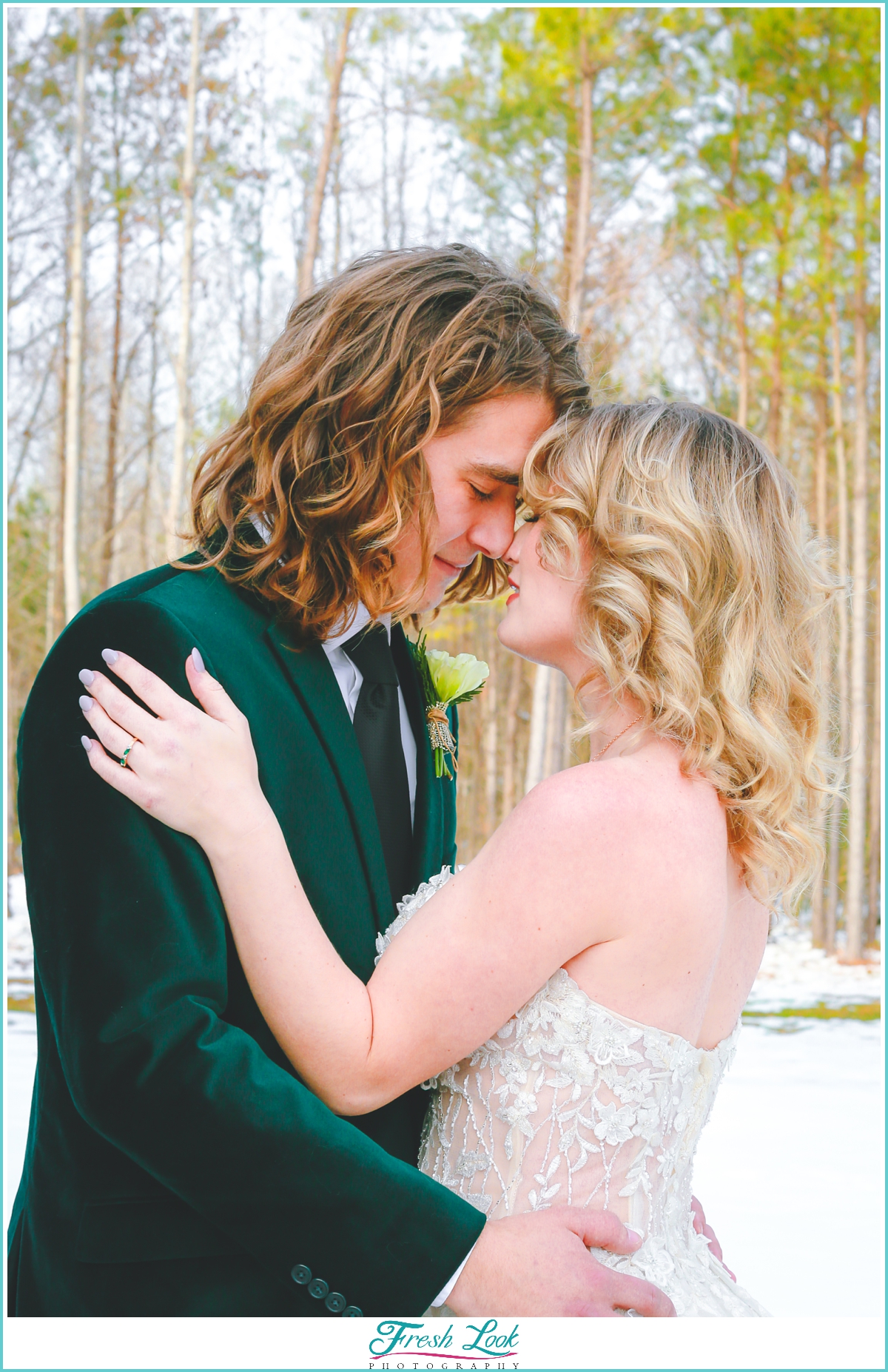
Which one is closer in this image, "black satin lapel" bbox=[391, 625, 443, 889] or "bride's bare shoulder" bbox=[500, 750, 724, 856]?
"bride's bare shoulder" bbox=[500, 750, 724, 856]

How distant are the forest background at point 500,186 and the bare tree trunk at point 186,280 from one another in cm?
3

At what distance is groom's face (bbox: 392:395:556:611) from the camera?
195 cm

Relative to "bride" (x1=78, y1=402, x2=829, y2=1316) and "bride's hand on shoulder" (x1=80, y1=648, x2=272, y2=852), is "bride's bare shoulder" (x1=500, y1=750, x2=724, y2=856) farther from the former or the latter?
"bride's hand on shoulder" (x1=80, y1=648, x2=272, y2=852)

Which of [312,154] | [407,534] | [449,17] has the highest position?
[449,17]

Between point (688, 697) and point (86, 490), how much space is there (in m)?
10.2

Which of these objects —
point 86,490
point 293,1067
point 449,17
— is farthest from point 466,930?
point 86,490

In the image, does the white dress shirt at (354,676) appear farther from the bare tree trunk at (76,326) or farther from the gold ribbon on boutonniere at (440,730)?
the bare tree trunk at (76,326)

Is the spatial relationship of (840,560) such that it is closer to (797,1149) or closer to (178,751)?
(797,1149)

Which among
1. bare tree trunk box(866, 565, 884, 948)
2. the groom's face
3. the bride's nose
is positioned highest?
the groom's face

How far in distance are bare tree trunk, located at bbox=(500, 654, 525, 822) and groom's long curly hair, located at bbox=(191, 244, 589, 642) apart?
328 inches

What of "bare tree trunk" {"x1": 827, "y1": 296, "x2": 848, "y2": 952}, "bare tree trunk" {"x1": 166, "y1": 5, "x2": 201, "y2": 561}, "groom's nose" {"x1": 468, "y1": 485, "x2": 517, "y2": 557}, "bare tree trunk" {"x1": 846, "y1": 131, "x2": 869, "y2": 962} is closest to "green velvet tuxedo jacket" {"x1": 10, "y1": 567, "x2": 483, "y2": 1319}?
"groom's nose" {"x1": 468, "y1": 485, "x2": 517, "y2": 557}

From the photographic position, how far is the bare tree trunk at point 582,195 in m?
8.02

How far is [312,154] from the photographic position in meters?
8.48

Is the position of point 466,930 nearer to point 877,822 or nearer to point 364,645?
point 364,645
